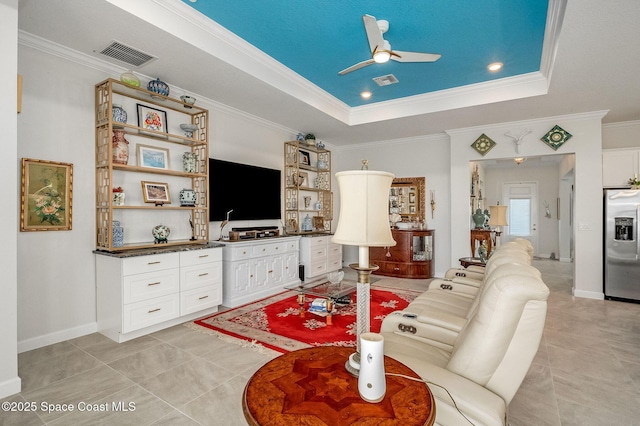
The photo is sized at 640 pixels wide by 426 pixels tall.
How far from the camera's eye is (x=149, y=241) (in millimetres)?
3693

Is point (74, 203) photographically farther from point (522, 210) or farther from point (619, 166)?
point (522, 210)

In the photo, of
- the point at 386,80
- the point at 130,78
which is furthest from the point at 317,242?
the point at 130,78

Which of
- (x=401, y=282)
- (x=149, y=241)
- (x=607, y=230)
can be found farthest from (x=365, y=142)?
(x=149, y=241)

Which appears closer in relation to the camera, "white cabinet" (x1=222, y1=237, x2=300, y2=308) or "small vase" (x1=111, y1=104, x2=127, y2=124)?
"small vase" (x1=111, y1=104, x2=127, y2=124)

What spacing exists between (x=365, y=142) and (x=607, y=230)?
4.33m

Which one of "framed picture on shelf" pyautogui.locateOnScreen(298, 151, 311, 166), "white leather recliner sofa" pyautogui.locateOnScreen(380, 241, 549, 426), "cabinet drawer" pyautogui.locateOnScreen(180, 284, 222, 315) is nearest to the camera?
"white leather recliner sofa" pyautogui.locateOnScreen(380, 241, 549, 426)

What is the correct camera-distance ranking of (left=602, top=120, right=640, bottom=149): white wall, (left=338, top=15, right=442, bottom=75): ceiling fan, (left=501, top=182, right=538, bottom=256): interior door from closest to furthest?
(left=338, top=15, right=442, bottom=75): ceiling fan < (left=602, top=120, right=640, bottom=149): white wall < (left=501, top=182, right=538, bottom=256): interior door

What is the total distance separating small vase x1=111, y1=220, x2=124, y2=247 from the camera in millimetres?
3180

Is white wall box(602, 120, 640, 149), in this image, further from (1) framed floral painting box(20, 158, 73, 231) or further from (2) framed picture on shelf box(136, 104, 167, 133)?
(1) framed floral painting box(20, 158, 73, 231)

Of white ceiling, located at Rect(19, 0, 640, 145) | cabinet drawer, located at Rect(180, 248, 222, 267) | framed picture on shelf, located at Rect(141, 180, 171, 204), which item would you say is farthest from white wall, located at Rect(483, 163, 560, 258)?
framed picture on shelf, located at Rect(141, 180, 171, 204)

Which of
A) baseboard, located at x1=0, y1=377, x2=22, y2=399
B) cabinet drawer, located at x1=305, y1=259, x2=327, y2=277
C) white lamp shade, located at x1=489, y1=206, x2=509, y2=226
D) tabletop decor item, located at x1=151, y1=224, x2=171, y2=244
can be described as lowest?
baseboard, located at x1=0, y1=377, x2=22, y2=399

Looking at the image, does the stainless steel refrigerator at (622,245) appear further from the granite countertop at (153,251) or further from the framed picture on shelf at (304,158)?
the granite countertop at (153,251)

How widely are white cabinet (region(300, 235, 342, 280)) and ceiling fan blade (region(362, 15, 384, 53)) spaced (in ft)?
11.1

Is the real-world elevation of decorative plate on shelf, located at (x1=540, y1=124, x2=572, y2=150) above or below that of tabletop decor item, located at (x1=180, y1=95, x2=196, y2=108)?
below
